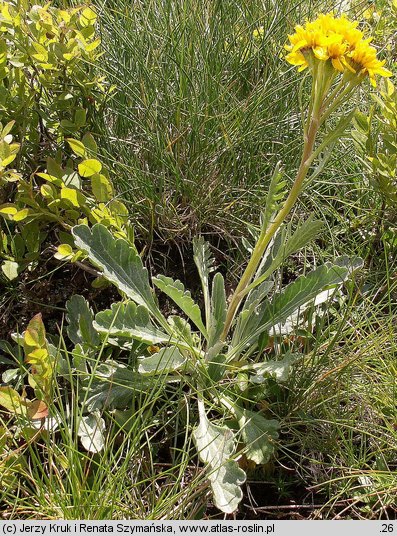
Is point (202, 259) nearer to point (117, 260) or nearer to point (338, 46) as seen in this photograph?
point (117, 260)

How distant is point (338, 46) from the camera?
1.02 metres

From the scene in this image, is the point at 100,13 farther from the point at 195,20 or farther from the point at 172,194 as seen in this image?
the point at 172,194

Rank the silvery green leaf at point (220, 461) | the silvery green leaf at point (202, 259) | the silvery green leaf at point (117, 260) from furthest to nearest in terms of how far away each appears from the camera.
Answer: the silvery green leaf at point (202, 259) < the silvery green leaf at point (117, 260) < the silvery green leaf at point (220, 461)

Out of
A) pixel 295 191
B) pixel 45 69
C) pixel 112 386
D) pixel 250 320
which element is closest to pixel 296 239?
pixel 295 191

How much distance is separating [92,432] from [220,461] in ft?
0.90

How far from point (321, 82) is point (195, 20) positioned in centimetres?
80

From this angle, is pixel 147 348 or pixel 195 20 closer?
pixel 147 348

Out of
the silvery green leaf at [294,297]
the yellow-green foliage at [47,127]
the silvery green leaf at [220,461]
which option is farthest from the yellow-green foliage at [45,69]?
the silvery green leaf at [220,461]

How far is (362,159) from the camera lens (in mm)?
1744

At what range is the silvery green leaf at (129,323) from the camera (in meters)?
1.33

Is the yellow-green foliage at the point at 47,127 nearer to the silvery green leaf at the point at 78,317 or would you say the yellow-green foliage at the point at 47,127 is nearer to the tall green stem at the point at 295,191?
the silvery green leaf at the point at 78,317

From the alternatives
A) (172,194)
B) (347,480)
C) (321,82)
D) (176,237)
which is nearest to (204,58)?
(172,194)

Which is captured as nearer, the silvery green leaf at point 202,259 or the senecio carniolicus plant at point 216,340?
the senecio carniolicus plant at point 216,340

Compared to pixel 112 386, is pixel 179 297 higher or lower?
higher
